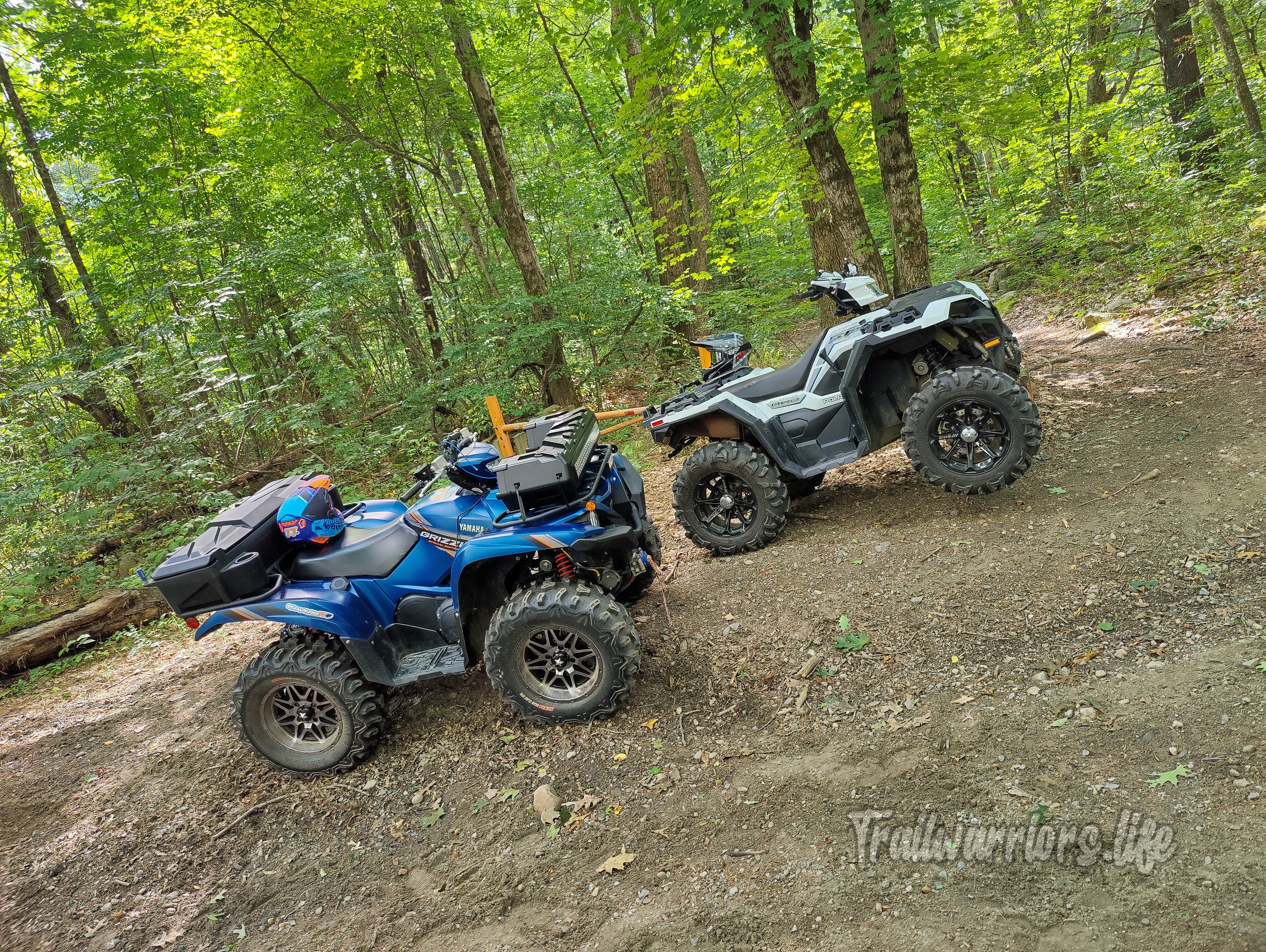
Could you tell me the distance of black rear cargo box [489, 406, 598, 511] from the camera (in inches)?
129

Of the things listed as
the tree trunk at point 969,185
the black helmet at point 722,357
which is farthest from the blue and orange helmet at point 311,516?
the tree trunk at point 969,185

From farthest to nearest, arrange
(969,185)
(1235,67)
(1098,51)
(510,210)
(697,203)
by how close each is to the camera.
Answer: (969,185) < (697,203) < (510,210) < (1235,67) < (1098,51)

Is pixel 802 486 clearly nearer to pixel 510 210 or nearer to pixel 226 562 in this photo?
pixel 226 562

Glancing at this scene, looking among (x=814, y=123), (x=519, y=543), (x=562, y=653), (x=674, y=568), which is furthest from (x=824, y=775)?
(x=814, y=123)

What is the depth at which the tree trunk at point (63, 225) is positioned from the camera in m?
9.59

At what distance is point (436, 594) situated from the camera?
3.57m

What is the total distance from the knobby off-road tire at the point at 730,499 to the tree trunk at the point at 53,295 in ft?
28.7

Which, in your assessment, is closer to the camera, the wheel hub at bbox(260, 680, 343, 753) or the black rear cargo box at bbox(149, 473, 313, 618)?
the black rear cargo box at bbox(149, 473, 313, 618)

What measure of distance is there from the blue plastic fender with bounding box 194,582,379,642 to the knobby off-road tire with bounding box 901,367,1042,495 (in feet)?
11.1

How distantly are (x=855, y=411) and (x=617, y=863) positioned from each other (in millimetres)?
3192

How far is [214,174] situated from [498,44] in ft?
15.3

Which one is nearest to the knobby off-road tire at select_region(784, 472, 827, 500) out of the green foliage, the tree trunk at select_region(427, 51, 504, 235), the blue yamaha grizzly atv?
the blue yamaha grizzly atv

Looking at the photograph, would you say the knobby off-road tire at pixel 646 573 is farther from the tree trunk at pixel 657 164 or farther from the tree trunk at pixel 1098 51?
the tree trunk at pixel 1098 51

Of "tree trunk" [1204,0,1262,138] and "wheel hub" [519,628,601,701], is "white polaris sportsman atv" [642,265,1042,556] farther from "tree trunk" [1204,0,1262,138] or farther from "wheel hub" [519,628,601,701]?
"tree trunk" [1204,0,1262,138]
